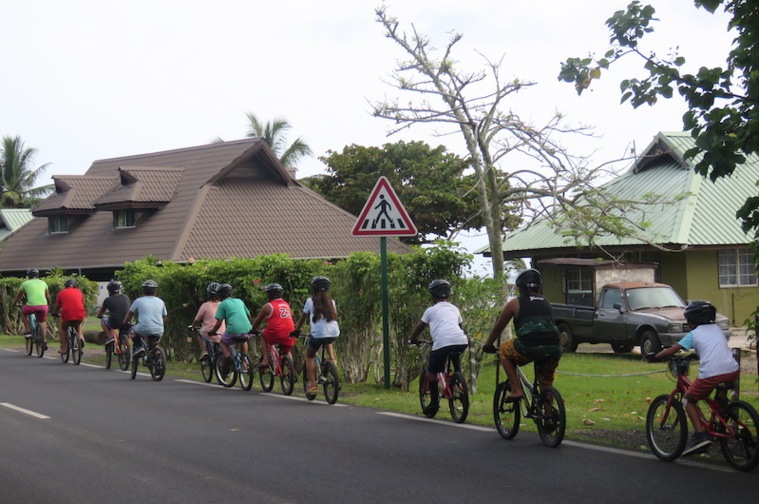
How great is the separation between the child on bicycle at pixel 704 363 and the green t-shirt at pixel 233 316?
830 cm

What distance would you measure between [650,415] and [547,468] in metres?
1.17

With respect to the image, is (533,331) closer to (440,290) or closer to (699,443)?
(699,443)

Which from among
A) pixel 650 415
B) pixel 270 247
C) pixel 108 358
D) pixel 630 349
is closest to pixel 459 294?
pixel 650 415

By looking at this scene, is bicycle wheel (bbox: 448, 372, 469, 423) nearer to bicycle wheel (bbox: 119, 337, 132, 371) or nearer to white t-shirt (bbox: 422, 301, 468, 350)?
white t-shirt (bbox: 422, 301, 468, 350)

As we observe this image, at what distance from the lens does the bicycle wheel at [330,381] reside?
12734mm

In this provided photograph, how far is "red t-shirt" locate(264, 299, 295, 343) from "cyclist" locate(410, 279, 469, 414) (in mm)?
3209

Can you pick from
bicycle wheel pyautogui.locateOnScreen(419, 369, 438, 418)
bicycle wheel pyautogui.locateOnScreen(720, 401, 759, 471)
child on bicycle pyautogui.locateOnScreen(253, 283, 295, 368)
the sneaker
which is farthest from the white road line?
bicycle wheel pyautogui.locateOnScreen(720, 401, 759, 471)

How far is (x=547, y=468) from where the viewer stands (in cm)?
814

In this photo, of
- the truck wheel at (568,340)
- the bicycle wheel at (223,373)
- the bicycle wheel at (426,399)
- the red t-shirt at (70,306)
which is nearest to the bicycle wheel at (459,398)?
the bicycle wheel at (426,399)

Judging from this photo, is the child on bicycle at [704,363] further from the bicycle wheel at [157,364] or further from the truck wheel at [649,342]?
the truck wheel at [649,342]

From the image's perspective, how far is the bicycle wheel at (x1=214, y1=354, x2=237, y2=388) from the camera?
51.5ft

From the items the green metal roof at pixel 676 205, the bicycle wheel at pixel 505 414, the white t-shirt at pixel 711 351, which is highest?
the green metal roof at pixel 676 205

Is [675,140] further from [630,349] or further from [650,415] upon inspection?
[650,415]

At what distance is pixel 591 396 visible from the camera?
14.8 meters
